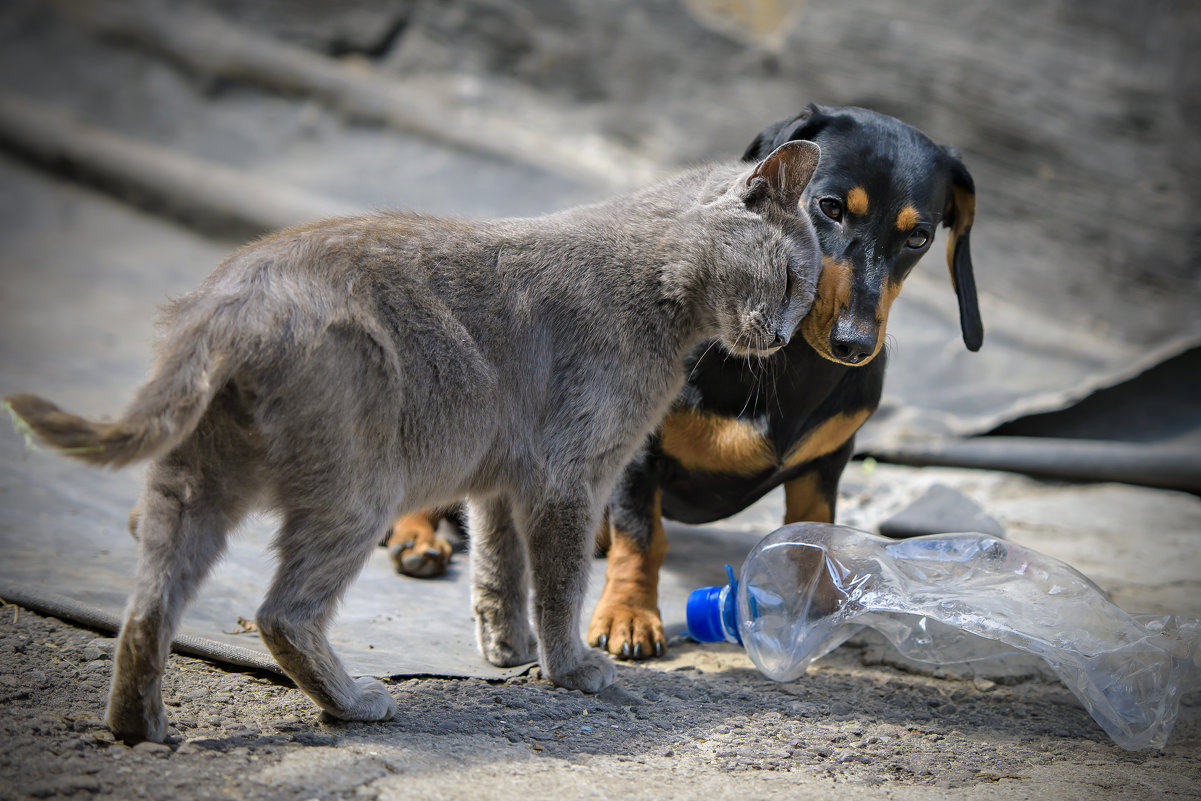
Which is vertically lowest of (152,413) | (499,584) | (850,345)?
(499,584)

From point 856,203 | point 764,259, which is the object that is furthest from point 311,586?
point 856,203

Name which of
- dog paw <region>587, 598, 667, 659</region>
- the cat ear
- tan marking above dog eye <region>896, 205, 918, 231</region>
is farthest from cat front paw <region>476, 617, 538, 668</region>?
tan marking above dog eye <region>896, 205, 918, 231</region>

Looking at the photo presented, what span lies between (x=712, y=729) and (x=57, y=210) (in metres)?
6.63

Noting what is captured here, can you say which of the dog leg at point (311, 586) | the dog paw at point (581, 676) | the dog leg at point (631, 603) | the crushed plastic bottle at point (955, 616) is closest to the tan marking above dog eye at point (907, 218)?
the crushed plastic bottle at point (955, 616)

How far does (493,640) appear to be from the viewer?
288cm

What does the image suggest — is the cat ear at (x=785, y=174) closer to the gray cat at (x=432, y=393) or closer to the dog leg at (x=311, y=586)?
the gray cat at (x=432, y=393)

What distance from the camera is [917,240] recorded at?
3.07m

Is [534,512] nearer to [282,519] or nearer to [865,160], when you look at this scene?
[282,519]

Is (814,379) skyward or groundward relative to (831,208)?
groundward

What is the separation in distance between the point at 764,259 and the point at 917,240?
698mm

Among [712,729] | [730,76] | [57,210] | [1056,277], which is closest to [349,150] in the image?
[57,210]

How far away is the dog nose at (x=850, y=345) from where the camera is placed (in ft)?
8.98

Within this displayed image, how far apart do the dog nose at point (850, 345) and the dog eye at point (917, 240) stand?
47cm

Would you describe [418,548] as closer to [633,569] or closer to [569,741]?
[633,569]
